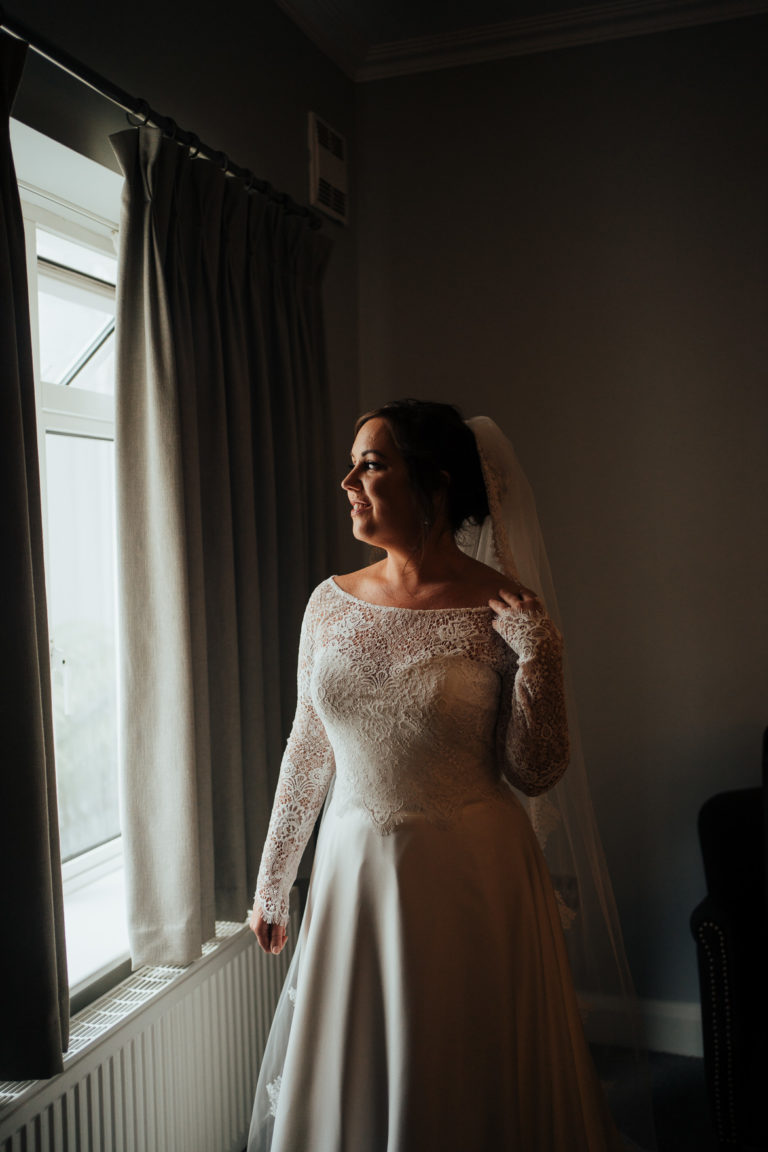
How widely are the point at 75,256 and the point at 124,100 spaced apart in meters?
0.49

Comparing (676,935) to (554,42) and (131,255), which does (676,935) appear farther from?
(554,42)

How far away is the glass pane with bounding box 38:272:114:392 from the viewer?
84.9 inches

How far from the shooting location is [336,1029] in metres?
1.60

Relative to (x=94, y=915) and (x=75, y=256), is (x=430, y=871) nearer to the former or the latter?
(x=94, y=915)

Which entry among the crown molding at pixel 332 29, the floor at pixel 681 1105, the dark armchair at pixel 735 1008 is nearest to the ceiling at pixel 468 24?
the crown molding at pixel 332 29

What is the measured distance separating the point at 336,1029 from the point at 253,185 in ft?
6.32

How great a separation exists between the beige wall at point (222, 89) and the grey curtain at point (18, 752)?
30 cm

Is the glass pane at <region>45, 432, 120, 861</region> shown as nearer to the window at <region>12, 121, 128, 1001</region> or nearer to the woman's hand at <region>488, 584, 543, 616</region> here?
the window at <region>12, 121, 128, 1001</region>

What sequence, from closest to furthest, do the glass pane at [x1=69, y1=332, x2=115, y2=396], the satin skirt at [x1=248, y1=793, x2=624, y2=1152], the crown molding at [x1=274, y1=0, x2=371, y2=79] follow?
the satin skirt at [x1=248, y1=793, x2=624, y2=1152] < the glass pane at [x1=69, y1=332, x2=115, y2=396] < the crown molding at [x1=274, y1=0, x2=371, y2=79]

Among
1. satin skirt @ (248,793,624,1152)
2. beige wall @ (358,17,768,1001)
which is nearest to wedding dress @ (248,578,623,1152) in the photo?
satin skirt @ (248,793,624,1152)

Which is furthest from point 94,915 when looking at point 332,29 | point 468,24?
point 468,24

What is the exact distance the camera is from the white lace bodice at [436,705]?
1582mm

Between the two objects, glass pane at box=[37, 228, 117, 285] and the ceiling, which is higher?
the ceiling

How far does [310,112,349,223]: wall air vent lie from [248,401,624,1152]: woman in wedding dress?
1399mm
